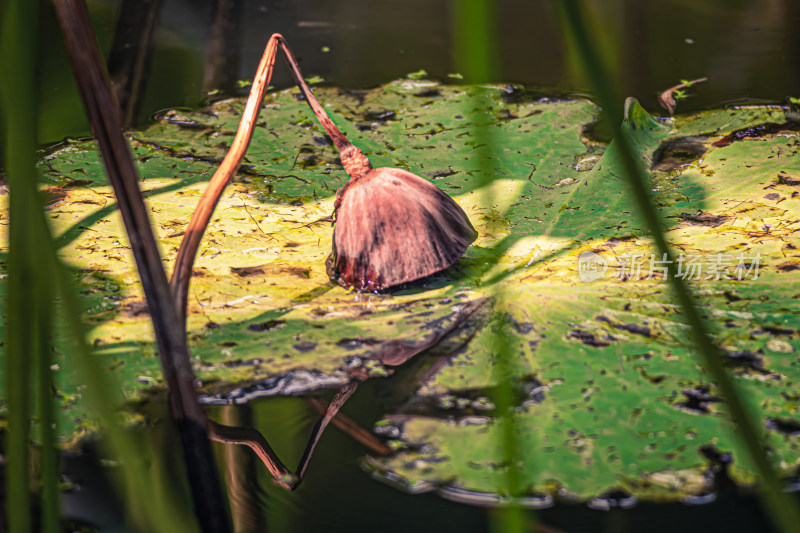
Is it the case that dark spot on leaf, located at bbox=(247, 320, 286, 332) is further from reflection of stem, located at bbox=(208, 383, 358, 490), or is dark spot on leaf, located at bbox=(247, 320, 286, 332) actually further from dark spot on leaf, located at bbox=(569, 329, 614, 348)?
dark spot on leaf, located at bbox=(569, 329, 614, 348)

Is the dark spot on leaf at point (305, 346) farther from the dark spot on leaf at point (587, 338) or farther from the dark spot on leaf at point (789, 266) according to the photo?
the dark spot on leaf at point (789, 266)

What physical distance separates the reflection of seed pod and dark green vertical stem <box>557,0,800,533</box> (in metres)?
0.52

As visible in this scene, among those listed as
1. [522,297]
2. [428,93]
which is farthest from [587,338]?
[428,93]

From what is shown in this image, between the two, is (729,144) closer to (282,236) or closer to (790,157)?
(790,157)

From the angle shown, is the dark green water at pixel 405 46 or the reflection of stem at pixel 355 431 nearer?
the reflection of stem at pixel 355 431

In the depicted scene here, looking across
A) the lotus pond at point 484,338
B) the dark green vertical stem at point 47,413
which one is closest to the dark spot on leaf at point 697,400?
the lotus pond at point 484,338

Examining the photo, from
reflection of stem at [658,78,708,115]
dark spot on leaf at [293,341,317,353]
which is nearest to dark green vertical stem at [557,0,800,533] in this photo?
dark spot on leaf at [293,341,317,353]

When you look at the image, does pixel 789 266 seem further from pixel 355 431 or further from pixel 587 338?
pixel 355 431

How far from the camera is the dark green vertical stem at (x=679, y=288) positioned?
17cm

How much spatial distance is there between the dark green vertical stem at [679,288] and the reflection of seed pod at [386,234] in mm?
518

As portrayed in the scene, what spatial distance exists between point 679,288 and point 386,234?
529 millimetres

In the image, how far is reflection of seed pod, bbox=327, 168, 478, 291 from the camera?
0.69 metres

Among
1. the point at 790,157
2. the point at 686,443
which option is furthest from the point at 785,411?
the point at 790,157

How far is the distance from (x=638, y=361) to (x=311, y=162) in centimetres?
64
